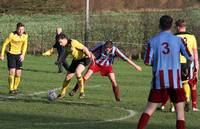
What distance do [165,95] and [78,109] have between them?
483cm

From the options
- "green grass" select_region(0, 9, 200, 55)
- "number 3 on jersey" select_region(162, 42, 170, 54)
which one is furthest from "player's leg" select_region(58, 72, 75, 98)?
"green grass" select_region(0, 9, 200, 55)

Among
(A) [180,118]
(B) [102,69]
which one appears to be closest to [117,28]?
(B) [102,69]

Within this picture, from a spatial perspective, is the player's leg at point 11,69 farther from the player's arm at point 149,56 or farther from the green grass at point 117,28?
the green grass at point 117,28

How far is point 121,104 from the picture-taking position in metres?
17.4

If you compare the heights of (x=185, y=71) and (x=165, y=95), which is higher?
(x=185, y=71)

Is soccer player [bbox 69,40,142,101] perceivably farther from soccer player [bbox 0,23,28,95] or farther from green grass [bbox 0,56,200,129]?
soccer player [bbox 0,23,28,95]

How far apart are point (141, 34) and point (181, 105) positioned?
31.4 meters

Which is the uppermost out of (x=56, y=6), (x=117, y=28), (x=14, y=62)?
(x=56, y=6)

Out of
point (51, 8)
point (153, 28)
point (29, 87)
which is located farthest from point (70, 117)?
point (51, 8)

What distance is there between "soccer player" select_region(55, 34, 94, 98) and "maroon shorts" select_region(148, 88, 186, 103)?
6.35 metres

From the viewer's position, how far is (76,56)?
18.5 meters

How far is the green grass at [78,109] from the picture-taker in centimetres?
1346

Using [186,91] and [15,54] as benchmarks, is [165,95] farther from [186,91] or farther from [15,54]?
[15,54]

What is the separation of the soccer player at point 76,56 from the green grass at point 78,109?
55 centimetres
